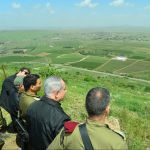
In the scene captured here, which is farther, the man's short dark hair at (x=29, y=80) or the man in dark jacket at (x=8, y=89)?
the man in dark jacket at (x=8, y=89)

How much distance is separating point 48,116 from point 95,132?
45.5 inches

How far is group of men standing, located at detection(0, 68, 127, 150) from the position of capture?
3562mm

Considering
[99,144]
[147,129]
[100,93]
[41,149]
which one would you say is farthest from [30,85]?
[147,129]

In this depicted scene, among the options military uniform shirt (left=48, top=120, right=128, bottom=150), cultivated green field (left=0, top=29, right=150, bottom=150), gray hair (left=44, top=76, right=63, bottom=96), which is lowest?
cultivated green field (left=0, top=29, right=150, bottom=150)

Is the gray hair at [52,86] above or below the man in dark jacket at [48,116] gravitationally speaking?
above

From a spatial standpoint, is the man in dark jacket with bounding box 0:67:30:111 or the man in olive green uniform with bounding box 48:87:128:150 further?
the man in dark jacket with bounding box 0:67:30:111

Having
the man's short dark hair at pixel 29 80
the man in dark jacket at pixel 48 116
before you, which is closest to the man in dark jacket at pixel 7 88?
the man's short dark hair at pixel 29 80

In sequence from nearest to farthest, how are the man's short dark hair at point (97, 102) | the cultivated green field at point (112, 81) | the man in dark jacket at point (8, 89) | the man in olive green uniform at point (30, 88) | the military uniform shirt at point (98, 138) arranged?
the military uniform shirt at point (98, 138)
the man's short dark hair at point (97, 102)
the man in olive green uniform at point (30, 88)
the man in dark jacket at point (8, 89)
the cultivated green field at point (112, 81)

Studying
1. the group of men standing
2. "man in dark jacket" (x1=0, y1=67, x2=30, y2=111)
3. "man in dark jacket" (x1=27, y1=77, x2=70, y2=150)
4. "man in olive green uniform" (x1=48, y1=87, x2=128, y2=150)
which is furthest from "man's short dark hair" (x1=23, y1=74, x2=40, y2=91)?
"man in olive green uniform" (x1=48, y1=87, x2=128, y2=150)

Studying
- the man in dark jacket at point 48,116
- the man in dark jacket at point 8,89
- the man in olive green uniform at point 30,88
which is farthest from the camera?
the man in dark jacket at point 8,89

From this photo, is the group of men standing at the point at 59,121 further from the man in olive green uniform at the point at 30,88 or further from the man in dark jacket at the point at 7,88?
the man in dark jacket at the point at 7,88

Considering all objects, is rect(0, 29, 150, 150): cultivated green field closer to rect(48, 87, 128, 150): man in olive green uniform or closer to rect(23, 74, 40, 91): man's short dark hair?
rect(23, 74, 40, 91): man's short dark hair

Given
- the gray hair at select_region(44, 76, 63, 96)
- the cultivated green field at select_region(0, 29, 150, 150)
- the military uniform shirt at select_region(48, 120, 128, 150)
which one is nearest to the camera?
the military uniform shirt at select_region(48, 120, 128, 150)

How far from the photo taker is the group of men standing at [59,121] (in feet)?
11.7
